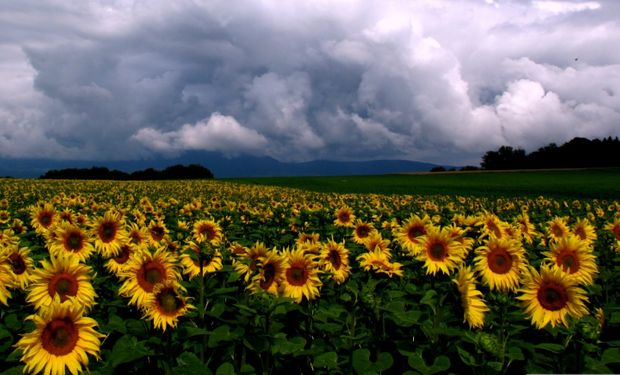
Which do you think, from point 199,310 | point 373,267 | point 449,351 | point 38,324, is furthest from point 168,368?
point 373,267

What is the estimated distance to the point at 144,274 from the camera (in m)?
4.09

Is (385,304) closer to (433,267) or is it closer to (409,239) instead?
(433,267)

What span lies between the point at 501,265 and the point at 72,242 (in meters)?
4.67

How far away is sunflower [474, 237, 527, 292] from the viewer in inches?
177

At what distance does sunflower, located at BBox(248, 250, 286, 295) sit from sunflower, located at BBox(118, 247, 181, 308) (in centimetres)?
75

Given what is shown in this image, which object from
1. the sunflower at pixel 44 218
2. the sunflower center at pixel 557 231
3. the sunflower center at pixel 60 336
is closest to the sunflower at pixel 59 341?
the sunflower center at pixel 60 336

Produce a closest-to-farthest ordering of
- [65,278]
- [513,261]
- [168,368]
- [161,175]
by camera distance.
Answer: [168,368] → [65,278] → [513,261] → [161,175]

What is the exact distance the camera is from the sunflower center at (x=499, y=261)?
4.55 meters

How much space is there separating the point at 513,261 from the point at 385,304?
1504 mm

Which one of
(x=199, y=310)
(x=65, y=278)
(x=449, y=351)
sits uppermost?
(x=65, y=278)

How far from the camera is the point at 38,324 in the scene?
2910 mm

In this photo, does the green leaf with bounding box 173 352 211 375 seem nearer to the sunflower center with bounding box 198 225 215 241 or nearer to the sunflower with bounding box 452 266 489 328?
the sunflower with bounding box 452 266 489 328

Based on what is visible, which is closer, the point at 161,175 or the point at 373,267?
the point at 373,267

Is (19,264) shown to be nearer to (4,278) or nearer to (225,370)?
(4,278)
